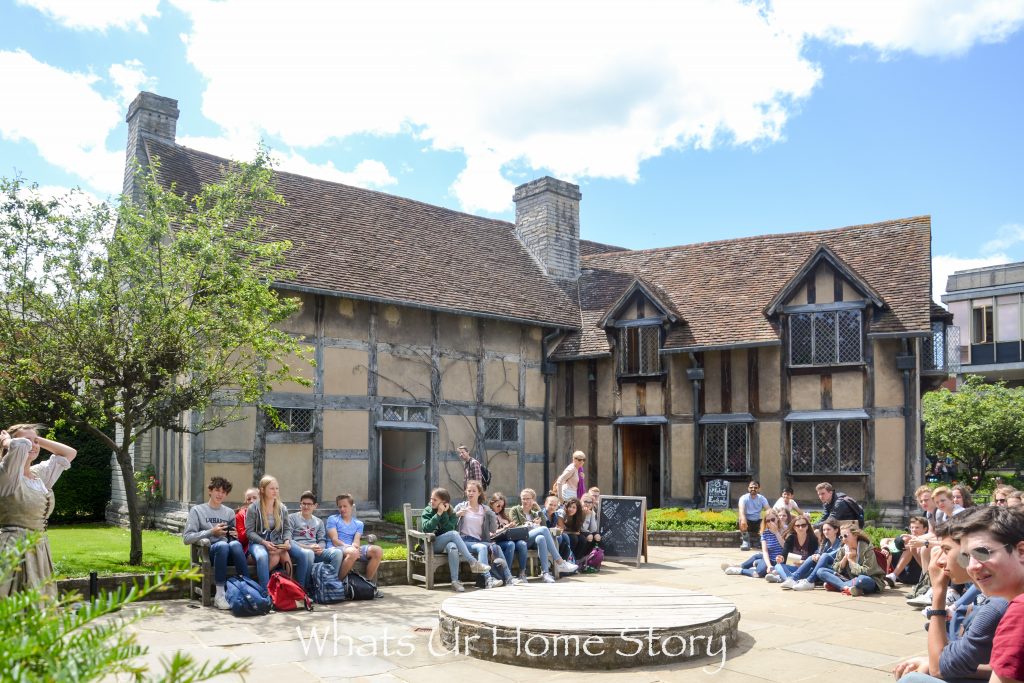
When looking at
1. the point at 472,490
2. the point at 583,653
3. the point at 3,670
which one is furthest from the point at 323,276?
the point at 3,670

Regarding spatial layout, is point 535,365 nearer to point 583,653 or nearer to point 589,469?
point 589,469

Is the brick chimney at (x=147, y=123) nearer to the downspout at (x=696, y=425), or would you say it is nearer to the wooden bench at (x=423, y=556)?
the wooden bench at (x=423, y=556)

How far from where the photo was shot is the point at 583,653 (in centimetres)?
658

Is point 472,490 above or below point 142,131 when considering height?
below

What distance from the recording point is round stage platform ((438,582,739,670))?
662cm

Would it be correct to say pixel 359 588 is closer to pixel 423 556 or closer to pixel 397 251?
pixel 423 556

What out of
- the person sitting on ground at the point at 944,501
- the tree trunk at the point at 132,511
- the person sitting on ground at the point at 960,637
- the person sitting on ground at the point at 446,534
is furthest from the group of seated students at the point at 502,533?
the person sitting on ground at the point at 960,637

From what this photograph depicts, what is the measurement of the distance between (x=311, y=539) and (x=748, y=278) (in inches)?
556

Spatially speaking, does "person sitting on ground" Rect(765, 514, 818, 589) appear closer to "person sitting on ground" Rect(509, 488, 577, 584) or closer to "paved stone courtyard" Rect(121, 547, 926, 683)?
"paved stone courtyard" Rect(121, 547, 926, 683)

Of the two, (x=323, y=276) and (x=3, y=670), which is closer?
(x=3, y=670)

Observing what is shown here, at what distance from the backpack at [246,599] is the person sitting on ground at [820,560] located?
634 centimetres

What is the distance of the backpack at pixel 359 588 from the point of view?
32.0ft

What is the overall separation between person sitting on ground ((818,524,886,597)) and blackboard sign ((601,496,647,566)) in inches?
125

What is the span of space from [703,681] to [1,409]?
9.80 meters
